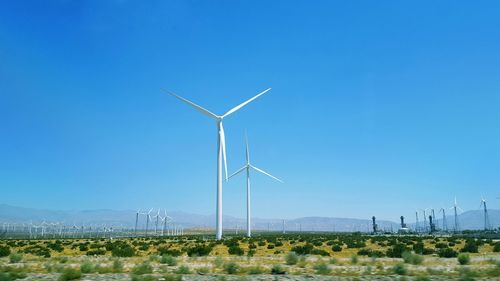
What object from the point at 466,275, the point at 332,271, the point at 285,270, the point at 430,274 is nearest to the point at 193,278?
the point at 285,270

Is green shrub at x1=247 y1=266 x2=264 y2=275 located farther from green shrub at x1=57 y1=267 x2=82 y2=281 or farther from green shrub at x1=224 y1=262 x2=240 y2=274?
green shrub at x1=57 y1=267 x2=82 y2=281

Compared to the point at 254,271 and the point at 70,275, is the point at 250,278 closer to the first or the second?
the point at 254,271

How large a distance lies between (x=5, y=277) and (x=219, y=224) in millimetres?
56024

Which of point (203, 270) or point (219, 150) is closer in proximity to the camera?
point (203, 270)

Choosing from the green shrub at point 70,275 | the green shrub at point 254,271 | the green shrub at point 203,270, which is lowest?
the green shrub at point 203,270

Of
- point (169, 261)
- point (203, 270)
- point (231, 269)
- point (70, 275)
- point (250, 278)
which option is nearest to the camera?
point (70, 275)

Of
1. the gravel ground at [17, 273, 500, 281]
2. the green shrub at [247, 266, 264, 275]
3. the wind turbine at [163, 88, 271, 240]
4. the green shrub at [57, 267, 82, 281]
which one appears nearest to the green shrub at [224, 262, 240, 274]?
the green shrub at [247, 266, 264, 275]

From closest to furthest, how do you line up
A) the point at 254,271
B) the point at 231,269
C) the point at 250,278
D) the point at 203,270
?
the point at 250,278 → the point at 254,271 → the point at 231,269 → the point at 203,270

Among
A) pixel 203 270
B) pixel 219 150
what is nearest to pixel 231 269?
pixel 203 270

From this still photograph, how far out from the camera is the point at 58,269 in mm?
28094

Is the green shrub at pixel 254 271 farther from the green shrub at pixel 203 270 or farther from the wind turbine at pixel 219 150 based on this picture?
the wind turbine at pixel 219 150

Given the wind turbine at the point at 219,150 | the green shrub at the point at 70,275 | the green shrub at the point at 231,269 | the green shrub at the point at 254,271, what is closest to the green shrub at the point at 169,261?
the green shrub at the point at 231,269

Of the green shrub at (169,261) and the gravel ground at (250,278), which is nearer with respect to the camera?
the gravel ground at (250,278)

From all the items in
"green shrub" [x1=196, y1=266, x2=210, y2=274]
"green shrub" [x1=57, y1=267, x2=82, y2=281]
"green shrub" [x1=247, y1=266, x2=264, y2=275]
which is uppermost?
"green shrub" [x1=57, y1=267, x2=82, y2=281]
